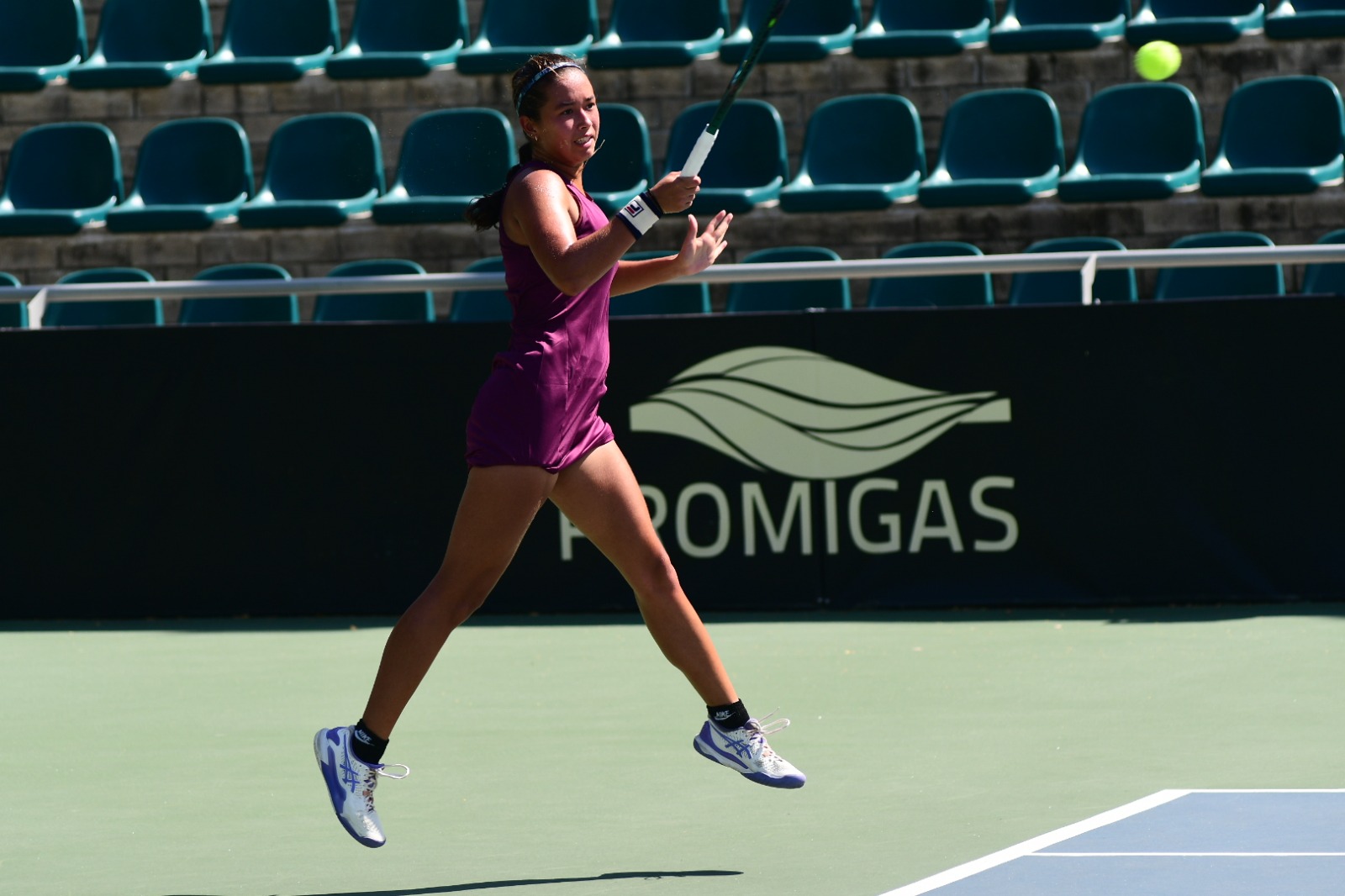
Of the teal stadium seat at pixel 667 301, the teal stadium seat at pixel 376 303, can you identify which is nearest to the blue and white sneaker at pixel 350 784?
the teal stadium seat at pixel 667 301

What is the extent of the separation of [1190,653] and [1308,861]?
3.47 m

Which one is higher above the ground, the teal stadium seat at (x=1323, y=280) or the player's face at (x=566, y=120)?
the player's face at (x=566, y=120)

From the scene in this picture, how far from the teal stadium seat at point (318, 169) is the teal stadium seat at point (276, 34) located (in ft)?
2.67

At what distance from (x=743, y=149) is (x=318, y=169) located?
8.54ft

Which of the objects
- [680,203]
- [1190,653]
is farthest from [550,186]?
[1190,653]

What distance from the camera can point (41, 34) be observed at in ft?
45.3

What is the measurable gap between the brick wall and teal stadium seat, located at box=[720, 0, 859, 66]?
0.11m

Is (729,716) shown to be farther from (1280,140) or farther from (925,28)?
(925,28)

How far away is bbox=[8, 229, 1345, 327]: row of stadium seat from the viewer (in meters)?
10.1

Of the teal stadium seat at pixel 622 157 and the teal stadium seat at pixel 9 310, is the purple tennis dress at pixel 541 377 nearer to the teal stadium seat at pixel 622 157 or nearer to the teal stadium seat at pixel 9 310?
the teal stadium seat at pixel 622 157

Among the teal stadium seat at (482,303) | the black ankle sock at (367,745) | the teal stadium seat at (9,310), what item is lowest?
the teal stadium seat at (9,310)

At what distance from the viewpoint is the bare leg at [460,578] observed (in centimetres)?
457

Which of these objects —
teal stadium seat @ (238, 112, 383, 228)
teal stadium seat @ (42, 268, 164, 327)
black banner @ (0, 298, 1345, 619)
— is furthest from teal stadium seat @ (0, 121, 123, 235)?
black banner @ (0, 298, 1345, 619)

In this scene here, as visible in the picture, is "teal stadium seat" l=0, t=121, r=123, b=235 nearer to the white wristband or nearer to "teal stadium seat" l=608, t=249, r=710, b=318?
"teal stadium seat" l=608, t=249, r=710, b=318
